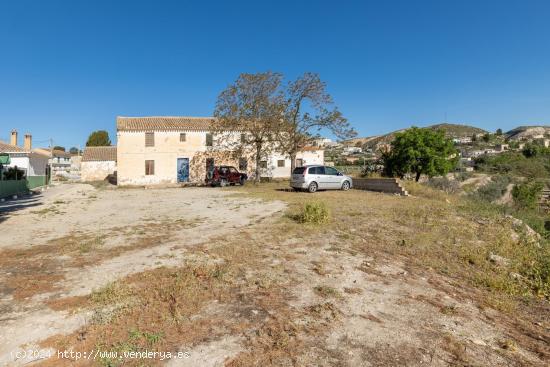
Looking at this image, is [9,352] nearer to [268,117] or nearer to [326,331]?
[326,331]

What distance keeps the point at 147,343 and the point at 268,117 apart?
2408cm

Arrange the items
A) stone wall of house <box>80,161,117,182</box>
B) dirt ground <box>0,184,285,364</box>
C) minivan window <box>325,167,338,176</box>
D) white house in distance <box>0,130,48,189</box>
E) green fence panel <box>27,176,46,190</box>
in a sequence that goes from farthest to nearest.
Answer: stone wall of house <box>80,161,117,182</box>
white house in distance <box>0,130,48,189</box>
green fence panel <box>27,176,46,190</box>
minivan window <box>325,167,338,176</box>
dirt ground <box>0,184,285,364</box>

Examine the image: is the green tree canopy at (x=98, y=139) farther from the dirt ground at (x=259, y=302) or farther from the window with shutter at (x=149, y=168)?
the dirt ground at (x=259, y=302)

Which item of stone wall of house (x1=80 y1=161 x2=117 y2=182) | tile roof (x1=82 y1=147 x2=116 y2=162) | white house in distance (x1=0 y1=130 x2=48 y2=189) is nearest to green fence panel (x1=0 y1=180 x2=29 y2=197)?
white house in distance (x1=0 y1=130 x2=48 y2=189)

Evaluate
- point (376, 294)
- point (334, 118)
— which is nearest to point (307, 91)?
point (334, 118)

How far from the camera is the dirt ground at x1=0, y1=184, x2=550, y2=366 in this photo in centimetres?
285

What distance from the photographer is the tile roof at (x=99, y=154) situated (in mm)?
40812

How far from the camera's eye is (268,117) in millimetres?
25922

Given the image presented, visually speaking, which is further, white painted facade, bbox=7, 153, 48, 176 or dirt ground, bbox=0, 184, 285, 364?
white painted facade, bbox=7, 153, 48, 176

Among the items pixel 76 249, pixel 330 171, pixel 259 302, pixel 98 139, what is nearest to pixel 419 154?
pixel 330 171

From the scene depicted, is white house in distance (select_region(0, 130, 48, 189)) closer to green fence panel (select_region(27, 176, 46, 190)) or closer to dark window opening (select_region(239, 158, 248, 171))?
green fence panel (select_region(27, 176, 46, 190))

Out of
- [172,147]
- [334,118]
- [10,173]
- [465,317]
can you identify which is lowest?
[465,317]

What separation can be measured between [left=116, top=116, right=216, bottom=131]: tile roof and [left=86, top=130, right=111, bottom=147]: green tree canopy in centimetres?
3558

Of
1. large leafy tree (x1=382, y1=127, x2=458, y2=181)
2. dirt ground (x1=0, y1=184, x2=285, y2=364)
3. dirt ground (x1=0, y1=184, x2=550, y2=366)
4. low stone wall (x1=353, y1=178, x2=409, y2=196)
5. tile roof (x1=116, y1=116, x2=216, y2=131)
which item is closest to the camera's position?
dirt ground (x1=0, y1=184, x2=550, y2=366)
